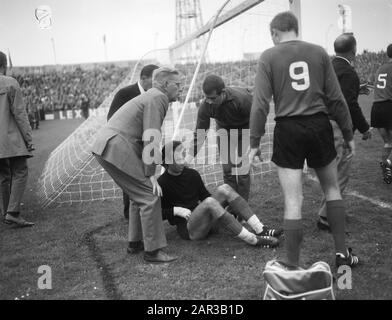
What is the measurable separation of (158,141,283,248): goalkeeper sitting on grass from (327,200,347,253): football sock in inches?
29.8

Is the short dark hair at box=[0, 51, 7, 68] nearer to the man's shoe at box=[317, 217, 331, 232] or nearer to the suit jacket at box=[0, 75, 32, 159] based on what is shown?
the suit jacket at box=[0, 75, 32, 159]

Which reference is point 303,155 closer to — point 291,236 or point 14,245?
point 291,236

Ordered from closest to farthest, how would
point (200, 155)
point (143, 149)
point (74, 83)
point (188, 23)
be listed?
point (143, 149)
point (200, 155)
point (188, 23)
point (74, 83)

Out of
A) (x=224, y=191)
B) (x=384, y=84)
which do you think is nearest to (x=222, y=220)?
(x=224, y=191)

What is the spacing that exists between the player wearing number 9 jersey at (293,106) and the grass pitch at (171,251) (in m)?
0.72

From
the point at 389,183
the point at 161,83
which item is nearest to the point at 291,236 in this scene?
the point at 161,83

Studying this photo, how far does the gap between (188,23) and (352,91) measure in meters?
8.18

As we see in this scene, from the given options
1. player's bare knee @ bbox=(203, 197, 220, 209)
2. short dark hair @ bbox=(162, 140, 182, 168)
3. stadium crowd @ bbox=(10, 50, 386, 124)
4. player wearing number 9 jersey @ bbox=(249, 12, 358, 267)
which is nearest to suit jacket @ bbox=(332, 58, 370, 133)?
player wearing number 9 jersey @ bbox=(249, 12, 358, 267)

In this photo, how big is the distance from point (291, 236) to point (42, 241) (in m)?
2.95

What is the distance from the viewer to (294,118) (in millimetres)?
2992

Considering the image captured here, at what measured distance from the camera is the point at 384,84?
19.6 feet

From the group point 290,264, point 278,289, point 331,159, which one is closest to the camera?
point 278,289

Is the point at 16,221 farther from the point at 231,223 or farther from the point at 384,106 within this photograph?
the point at 384,106

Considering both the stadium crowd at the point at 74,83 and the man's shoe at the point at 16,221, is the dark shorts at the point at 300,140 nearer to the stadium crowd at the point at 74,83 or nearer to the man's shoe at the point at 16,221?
the man's shoe at the point at 16,221
